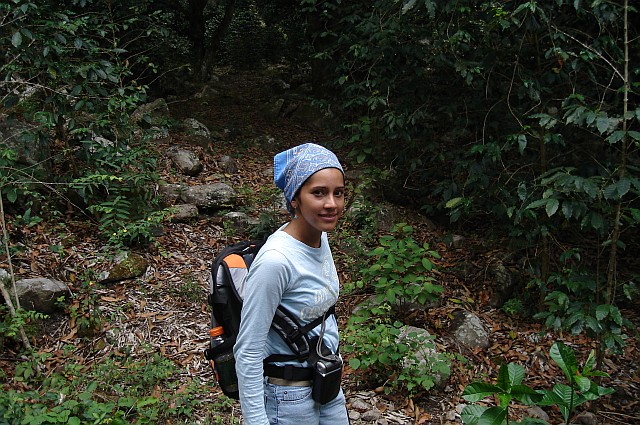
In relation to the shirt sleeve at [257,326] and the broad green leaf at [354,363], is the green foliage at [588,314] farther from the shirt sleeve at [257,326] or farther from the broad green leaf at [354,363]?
the shirt sleeve at [257,326]

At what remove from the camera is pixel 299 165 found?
1.90m

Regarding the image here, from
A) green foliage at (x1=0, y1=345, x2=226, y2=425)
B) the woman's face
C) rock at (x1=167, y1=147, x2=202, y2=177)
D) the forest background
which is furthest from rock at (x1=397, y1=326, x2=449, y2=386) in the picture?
rock at (x1=167, y1=147, x2=202, y2=177)

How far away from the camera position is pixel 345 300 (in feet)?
16.9

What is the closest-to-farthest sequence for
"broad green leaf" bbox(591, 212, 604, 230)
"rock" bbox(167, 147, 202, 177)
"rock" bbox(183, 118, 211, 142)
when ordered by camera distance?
1. "broad green leaf" bbox(591, 212, 604, 230)
2. "rock" bbox(167, 147, 202, 177)
3. "rock" bbox(183, 118, 211, 142)

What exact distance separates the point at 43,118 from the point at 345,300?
3.28 meters

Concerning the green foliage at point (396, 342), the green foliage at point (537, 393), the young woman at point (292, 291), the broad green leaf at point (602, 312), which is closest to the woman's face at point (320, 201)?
the young woman at point (292, 291)

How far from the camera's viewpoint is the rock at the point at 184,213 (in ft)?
18.9

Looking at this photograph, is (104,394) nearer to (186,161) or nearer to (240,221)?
(240,221)

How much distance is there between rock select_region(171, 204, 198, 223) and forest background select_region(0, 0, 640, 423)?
0.71 ft

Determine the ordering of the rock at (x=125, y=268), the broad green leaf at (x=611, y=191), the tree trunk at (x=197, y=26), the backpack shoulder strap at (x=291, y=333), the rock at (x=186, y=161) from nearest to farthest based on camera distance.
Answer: the backpack shoulder strap at (x=291, y=333) < the broad green leaf at (x=611, y=191) < the rock at (x=125, y=268) < the rock at (x=186, y=161) < the tree trunk at (x=197, y=26)

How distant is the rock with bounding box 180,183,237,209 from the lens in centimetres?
608

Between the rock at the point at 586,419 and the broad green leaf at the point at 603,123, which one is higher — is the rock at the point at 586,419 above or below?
below

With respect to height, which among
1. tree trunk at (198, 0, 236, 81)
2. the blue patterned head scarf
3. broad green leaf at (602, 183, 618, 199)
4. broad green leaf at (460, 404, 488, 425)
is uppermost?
tree trunk at (198, 0, 236, 81)

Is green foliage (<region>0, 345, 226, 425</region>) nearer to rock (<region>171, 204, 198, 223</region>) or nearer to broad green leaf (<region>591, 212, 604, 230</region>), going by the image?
rock (<region>171, 204, 198, 223</region>)
